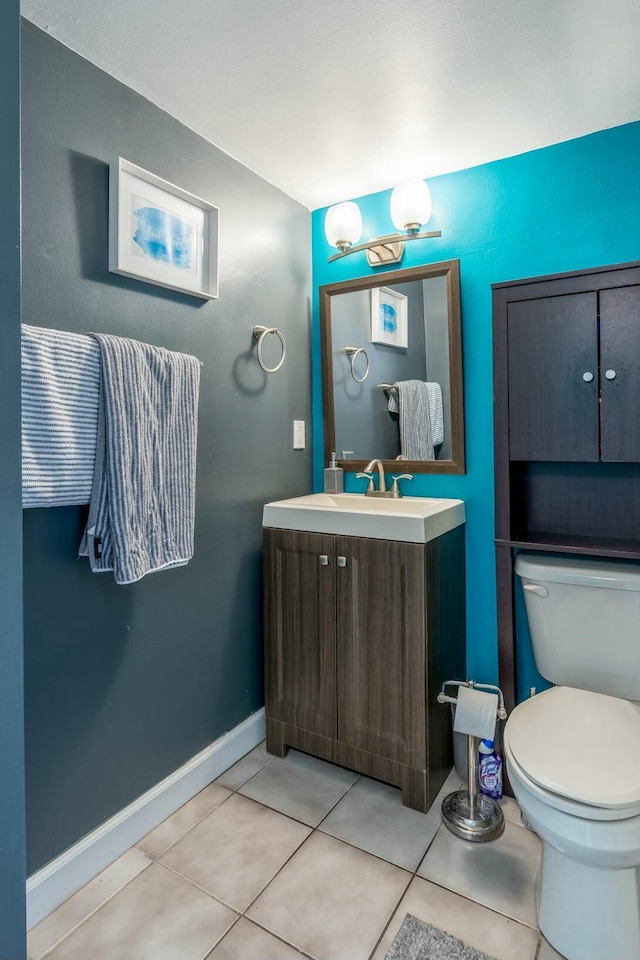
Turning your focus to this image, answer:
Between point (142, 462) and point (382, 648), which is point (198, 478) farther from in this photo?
point (382, 648)

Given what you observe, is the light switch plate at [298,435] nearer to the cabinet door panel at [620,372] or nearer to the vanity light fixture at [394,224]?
the vanity light fixture at [394,224]

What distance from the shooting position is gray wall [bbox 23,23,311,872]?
4.51 ft

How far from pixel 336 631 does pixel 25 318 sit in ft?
4.38

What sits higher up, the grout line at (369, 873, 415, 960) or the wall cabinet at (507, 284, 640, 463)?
the wall cabinet at (507, 284, 640, 463)

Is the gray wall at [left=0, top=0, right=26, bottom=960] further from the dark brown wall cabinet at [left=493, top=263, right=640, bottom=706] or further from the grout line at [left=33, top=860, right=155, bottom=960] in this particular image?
the dark brown wall cabinet at [left=493, top=263, right=640, bottom=706]

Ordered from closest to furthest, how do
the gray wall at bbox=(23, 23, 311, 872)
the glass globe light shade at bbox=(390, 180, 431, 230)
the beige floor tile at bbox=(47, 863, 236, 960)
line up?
the beige floor tile at bbox=(47, 863, 236, 960)
the gray wall at bbox=(23, 23, 311, 872)
the glass globe light shade at bbox=(390, 180, 431, 230)

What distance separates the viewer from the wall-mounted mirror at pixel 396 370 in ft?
6.85

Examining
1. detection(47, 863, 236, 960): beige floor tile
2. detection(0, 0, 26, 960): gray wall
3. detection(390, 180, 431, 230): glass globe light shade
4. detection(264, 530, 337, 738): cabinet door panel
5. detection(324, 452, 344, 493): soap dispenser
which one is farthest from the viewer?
detection(324, 452, 344, 493): soap dispenser

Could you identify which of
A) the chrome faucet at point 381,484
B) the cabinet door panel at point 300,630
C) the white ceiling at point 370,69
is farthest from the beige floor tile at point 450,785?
the white ceiling at point 370,69

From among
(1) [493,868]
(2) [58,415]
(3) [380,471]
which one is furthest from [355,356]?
(1) [493,868]

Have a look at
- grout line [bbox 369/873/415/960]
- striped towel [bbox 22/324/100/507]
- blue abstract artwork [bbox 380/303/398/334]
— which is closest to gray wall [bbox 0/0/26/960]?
striped towel [bbox 22/324/100/507]

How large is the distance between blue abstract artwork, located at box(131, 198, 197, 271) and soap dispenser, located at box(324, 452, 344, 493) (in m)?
1.00

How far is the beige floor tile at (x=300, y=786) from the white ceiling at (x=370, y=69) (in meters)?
2.28

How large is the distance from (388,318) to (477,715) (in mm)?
1526
